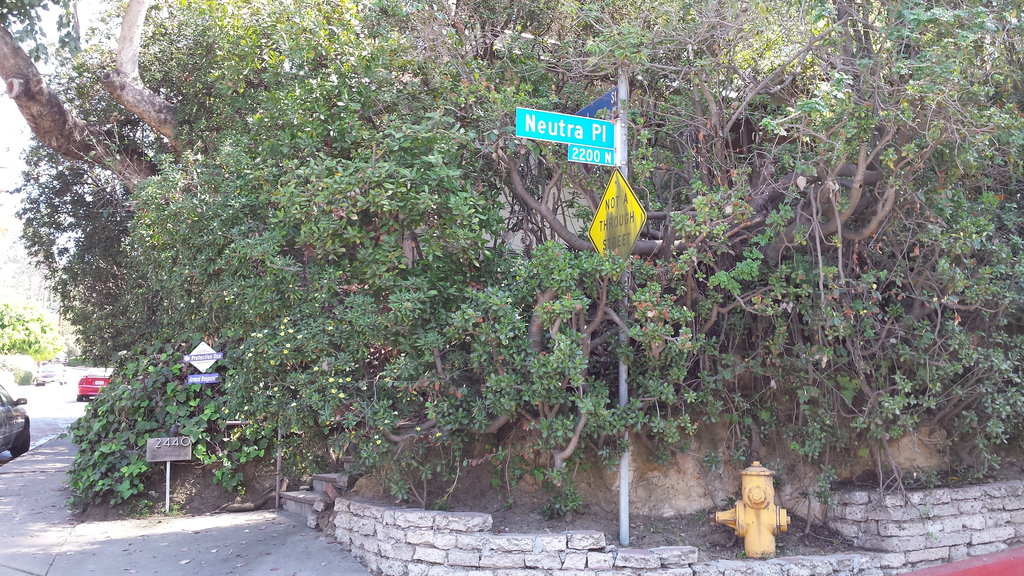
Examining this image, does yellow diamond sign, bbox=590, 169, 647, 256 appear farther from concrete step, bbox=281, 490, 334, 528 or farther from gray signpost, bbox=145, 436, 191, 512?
gray signpost, bbox=145, 436, 191, 512

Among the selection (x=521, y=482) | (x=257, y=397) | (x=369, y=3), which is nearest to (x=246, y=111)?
(x=369, y=3)

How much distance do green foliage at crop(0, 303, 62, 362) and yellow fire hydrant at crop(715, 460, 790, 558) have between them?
52943mm

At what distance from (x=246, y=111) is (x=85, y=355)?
316 inches

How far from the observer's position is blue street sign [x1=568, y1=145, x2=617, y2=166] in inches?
250

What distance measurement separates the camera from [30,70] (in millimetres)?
10875

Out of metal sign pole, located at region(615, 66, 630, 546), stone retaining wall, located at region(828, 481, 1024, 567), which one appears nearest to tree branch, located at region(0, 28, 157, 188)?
metal sign pole, located at region(615, 66, 630, 546)

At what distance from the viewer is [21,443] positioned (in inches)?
596

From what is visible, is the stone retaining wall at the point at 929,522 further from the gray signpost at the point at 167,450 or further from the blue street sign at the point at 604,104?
the gray signpost at the point at 167,450

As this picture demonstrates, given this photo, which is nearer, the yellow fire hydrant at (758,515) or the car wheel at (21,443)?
the yellow fire hydrant at (758,515)

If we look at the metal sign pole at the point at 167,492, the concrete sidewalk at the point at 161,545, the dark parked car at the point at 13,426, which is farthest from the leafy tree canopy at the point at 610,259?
the dark parked car at the point at 13,426

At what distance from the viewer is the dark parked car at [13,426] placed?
13.7 m

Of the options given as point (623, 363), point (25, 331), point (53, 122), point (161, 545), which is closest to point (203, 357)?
point (161, 545)

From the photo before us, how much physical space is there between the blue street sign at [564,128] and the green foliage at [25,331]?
5212cm

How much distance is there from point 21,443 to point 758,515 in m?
15.1
